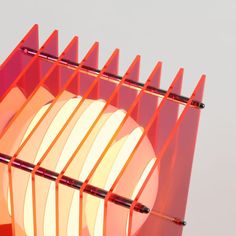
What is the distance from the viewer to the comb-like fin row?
2.01 meters

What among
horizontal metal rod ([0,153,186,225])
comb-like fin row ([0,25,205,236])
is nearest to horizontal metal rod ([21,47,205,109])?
comb-like fin row ([0,25,205,236])

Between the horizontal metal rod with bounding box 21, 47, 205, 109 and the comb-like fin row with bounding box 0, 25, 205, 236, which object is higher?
the horizontal metal rod with bounding box 21, 47, 205, 109

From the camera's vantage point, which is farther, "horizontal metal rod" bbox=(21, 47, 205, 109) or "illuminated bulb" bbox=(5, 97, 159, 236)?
"horizontal metal rod" bbox=(21, 47, 205, 109)

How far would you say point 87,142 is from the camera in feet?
6.73

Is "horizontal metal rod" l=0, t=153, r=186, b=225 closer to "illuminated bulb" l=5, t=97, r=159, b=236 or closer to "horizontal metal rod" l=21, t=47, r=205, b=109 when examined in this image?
"illuminated bulb" l=5, t=97, r=159, b=236

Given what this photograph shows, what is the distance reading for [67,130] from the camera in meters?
2.07

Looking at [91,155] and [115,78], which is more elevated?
[115,78]

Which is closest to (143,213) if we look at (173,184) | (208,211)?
(173,184)

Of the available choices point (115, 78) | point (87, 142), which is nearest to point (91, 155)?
point (87, 142)

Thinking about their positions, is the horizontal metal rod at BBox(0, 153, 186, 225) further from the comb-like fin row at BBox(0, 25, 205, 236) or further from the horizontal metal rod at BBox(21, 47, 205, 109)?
the horizontal metal rod at BBox(21, 47, 205, 109)

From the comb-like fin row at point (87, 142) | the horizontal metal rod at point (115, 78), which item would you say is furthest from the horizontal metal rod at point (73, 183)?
the horizontal metal rod at point (115, 78)

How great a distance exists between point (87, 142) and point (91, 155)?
0.03m

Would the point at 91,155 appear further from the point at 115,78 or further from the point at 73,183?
the point at 115,78

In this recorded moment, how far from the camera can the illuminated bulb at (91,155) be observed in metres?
2.02
